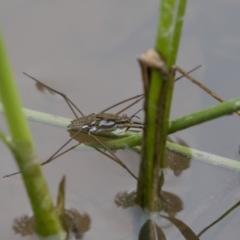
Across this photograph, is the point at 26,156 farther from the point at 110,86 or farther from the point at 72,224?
the point at 110,86

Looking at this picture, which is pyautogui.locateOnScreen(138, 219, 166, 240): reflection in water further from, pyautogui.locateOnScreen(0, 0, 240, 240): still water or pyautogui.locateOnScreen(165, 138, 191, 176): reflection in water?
pyautogui.locateOnScreen(165, 138, 191, 176): reflection in water

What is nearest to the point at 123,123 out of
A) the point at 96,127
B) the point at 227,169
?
the point at 96,127

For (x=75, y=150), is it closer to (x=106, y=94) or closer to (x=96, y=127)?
(x=96, y=127)

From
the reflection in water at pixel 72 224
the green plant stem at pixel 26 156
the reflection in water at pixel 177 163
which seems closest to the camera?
the green plant stem at pixel 26 156

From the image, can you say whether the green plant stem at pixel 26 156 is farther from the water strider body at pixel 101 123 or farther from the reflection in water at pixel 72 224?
the water strider body at pixel 101 123

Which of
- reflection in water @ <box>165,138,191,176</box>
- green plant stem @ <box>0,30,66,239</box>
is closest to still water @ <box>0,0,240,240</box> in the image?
reflection in water @ <box>165,138,191,176</box>

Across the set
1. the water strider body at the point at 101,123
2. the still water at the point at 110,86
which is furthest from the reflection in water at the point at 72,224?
the water strider body at the point at 101,123
